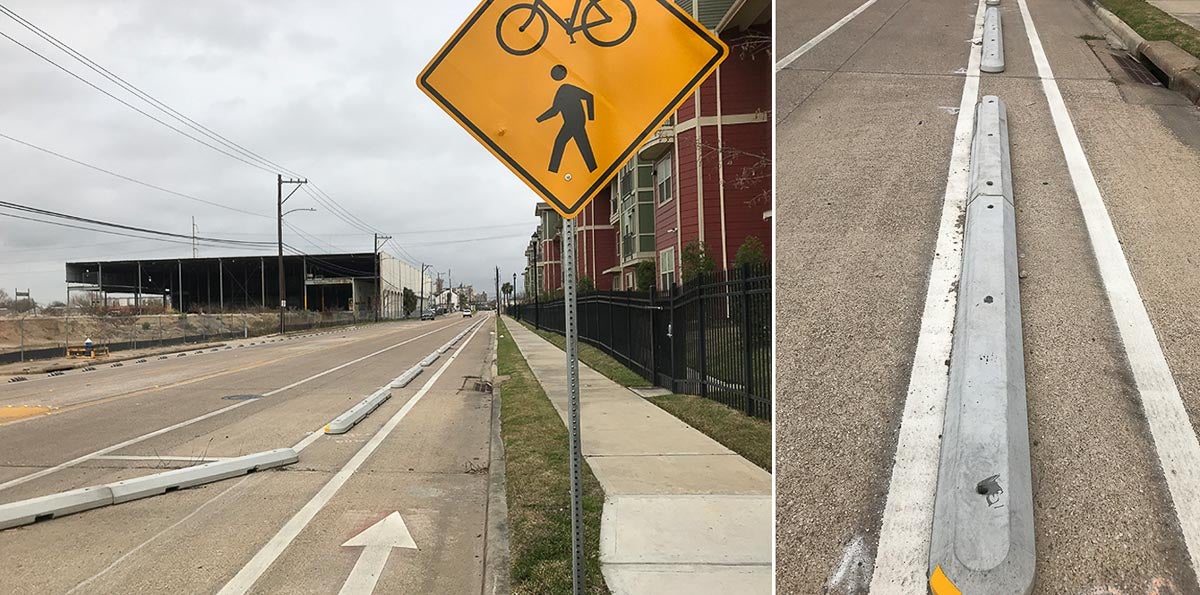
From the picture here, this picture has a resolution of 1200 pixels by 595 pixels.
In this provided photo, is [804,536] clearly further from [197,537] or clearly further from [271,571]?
[197,537]

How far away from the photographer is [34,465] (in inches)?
318

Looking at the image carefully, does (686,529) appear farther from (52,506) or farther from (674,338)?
(674,338)

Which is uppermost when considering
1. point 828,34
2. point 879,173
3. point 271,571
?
point 828,34

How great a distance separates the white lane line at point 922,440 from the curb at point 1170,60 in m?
6.10

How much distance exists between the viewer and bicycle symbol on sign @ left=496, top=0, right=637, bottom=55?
3.44 m

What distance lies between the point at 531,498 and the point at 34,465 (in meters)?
5.81

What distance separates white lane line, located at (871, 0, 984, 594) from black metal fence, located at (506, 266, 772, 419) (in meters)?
2.61

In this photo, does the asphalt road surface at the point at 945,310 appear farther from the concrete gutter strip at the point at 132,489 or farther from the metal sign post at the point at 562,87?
the concrete gutter strip at the point at 132,489

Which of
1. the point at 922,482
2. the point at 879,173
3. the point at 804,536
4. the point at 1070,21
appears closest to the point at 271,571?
the point at 804,536

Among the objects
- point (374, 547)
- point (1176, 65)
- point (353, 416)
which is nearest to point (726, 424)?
point (374, 547)

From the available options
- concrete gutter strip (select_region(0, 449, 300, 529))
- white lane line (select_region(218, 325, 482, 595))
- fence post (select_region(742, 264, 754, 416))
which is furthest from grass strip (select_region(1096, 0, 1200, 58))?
concrete gutter strip (select_region(0, 449, 300, 529))

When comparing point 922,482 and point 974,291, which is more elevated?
point 974,291

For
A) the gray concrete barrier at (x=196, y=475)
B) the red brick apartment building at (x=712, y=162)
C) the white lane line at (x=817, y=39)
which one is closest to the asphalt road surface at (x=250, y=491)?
the gray concrete barrier at (x=196, y=475)

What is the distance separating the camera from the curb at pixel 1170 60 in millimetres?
9609
